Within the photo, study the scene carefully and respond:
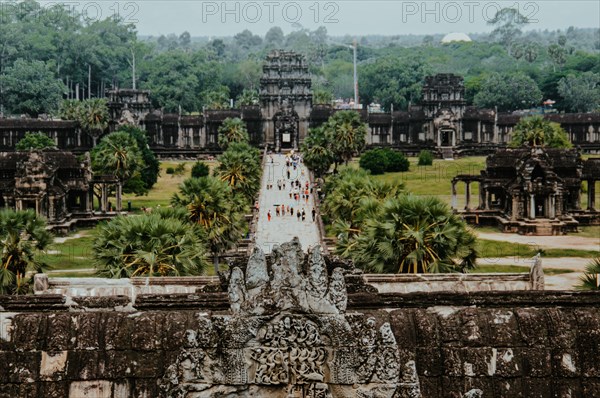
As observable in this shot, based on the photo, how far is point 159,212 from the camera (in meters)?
44.2

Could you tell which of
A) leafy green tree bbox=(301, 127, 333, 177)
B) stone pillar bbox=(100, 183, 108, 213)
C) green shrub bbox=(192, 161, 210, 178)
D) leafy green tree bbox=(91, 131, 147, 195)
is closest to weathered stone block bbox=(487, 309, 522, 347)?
stone pillar bbox=(100, 183, 108, 213)

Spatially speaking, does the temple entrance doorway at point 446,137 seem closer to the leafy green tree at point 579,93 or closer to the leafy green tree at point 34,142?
the leafy green tree at point 579,93

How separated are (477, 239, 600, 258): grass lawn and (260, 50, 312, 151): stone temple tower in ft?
216

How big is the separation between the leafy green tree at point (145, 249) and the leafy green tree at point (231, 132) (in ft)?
259

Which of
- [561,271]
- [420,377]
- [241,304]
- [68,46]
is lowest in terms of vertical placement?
[561,271]

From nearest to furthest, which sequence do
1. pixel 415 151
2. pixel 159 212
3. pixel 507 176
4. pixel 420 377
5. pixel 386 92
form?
1. pixel 420 377
2. pixel 159 212
3. pixel 507 176
4. pixel 415 151
5. pixel 386 92

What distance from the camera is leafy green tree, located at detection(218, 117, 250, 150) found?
11931cm

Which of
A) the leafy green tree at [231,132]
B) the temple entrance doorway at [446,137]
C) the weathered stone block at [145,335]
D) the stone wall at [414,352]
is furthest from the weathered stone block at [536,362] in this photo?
the temple entrance doorway at [446,137]

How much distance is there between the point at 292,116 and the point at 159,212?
87.8m

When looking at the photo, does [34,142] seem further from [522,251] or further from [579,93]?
[579,93]

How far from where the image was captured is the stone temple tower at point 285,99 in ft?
430

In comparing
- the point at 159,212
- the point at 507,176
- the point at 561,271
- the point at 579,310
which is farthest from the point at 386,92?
the point at 579,310

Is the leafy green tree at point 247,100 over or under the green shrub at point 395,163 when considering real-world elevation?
over

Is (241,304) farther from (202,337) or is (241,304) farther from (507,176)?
(507,176)
